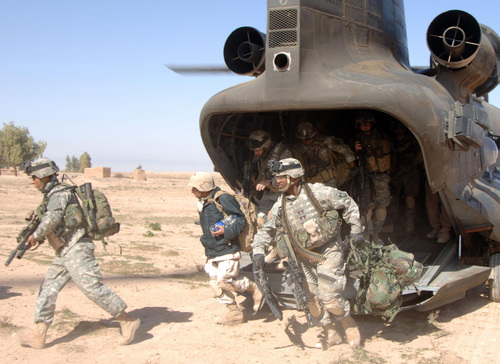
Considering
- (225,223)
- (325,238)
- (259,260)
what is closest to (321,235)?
(325,238)

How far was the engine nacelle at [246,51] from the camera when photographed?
658cm

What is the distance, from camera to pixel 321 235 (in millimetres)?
4883

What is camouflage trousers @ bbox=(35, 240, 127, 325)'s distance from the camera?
193 inches

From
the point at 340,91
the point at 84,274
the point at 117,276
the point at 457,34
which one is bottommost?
the point at 117,276

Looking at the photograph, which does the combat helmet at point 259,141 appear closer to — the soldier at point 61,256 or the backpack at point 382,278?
the backpack at point 382,278

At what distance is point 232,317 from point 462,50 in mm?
4059

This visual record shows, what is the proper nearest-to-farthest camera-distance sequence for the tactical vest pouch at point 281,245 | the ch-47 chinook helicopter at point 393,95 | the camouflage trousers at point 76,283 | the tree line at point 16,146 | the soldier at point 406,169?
the camouflage trousers at point 76,283 → the ch-47 chinook helicopter at point 393,95 → the tactical vest pouch at point 281,245 → the soldier at point 406,169 → the tree line at point 16,146

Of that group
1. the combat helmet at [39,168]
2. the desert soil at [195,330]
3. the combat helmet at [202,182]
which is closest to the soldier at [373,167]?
the desert soil at [195,330]

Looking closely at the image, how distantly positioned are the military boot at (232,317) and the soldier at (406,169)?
317cm

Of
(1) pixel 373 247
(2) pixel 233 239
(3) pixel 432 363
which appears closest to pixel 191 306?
(2) pixel 233 239

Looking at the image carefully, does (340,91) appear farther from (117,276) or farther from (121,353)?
(117,276)

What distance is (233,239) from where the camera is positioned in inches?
218

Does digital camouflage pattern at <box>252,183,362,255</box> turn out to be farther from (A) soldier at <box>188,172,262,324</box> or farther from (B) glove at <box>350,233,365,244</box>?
(A) soldier at <box>188,172,262,324</box>

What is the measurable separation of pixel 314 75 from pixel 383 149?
1935 millimetres
